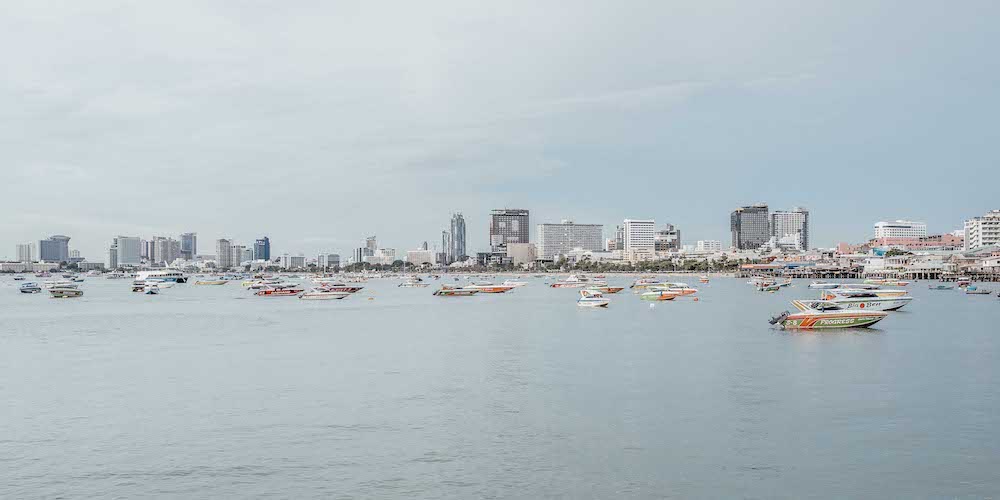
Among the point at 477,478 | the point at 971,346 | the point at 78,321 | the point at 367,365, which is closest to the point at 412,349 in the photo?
the point at 367,365

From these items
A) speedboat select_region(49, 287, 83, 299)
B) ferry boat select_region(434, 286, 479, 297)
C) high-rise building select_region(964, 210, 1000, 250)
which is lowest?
ferry boat select_region(434, 286, 479, 297)

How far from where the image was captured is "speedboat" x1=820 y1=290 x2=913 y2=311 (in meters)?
51.2

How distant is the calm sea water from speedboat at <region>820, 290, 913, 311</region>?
9.28 m

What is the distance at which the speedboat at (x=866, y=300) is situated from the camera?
Result: 2016 inches

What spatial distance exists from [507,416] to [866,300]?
39.5m

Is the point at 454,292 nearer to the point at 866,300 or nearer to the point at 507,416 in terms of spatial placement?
the point at 866,300

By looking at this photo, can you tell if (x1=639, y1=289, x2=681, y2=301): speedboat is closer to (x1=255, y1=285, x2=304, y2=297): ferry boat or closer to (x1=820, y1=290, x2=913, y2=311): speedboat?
(x1=820, y1=290, x2=913, y2=311): speedboat

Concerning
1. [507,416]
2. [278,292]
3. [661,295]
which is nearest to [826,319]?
[507,416]

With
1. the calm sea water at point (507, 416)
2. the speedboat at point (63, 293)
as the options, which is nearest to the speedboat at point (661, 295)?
the calm sea water at point (507, 416)

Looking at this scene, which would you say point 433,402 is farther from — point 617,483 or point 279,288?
point 279,288

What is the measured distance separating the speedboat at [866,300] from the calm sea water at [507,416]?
30.4ft

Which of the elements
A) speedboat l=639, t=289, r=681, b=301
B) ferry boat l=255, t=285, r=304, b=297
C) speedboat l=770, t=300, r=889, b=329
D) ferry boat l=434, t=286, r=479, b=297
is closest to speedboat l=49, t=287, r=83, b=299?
ferry boat l=255, t=285, r=304, b=297

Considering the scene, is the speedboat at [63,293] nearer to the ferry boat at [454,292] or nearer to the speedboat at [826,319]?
the ferry boat at [454,292]

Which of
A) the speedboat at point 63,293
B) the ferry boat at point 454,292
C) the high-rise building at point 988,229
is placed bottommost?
the ferry boat at point 454,292
